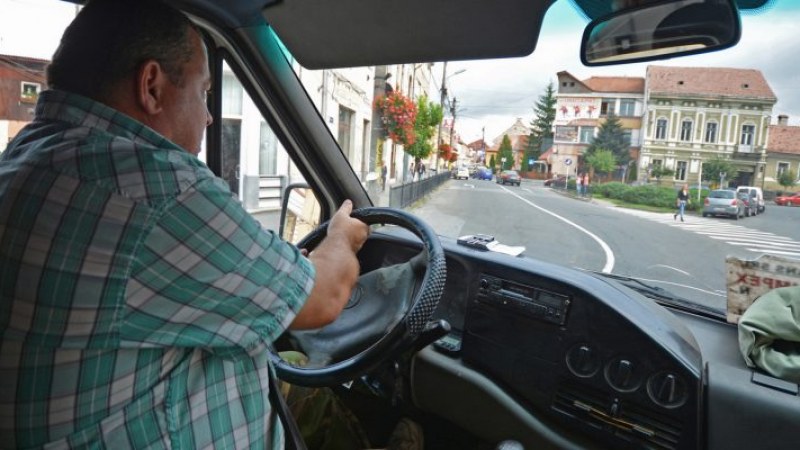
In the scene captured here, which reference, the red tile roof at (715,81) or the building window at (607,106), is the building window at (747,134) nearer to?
the red tile roof at (715,81)

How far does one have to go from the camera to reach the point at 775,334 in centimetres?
177

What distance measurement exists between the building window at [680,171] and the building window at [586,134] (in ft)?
1.29

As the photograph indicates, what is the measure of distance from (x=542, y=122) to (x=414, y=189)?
4.12ft

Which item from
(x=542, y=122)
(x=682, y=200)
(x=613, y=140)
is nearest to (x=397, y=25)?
(x=542, y=122)

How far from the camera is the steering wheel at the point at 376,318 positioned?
168cm

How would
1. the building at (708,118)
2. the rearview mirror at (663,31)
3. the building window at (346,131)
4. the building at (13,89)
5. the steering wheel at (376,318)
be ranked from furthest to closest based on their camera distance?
the building window at (346,131) → the building at (13,89) → the building at (708,118) → the steering wheel at (376,318) → the rearview mirror at (663,31)

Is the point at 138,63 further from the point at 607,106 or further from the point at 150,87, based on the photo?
the point at 607,106

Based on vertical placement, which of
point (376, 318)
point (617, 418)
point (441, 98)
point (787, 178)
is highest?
point (441, 98)

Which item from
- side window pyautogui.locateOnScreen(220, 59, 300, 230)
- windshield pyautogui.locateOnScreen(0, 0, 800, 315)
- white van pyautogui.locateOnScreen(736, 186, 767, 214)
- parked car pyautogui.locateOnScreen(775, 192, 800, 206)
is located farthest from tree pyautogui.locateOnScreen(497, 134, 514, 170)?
parked car pyautogui.locateOnScreen(775, 192, 800, 206)

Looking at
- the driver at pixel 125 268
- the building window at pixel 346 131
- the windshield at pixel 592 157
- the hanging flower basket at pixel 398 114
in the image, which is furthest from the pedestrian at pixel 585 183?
the driver at pixel 125 268

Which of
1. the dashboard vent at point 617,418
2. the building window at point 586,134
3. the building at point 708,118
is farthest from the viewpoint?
the building window at point 586,134

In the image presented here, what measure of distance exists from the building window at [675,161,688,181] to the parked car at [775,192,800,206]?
1.03 feet

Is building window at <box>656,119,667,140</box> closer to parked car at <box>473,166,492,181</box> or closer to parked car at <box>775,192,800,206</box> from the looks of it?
parked car at <box>775,192,800,206</box>

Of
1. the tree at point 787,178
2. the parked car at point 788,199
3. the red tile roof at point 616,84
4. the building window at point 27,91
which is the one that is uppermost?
the red tile roof at point 616,84
